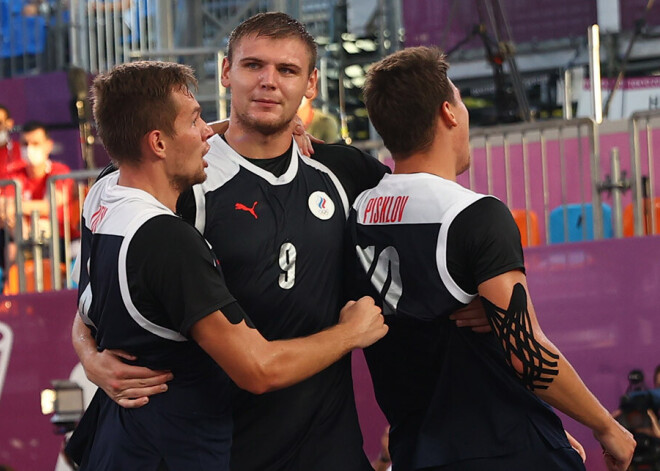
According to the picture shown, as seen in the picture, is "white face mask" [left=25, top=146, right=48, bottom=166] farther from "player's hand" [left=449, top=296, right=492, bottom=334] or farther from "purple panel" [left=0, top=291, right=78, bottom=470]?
"player's hand" [left=449, top=296, right=492, bottom=334]

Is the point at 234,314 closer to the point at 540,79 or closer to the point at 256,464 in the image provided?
the point at 256,464

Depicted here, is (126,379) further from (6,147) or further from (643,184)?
(6,147)

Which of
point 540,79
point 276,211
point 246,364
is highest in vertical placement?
point 540,79

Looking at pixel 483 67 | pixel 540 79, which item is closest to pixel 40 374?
pixel 483 67

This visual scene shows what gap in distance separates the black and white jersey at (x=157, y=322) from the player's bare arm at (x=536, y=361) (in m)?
0.83

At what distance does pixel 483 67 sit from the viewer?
34.0 ft

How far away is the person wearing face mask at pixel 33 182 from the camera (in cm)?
775

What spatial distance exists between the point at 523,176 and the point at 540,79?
3.88 meters

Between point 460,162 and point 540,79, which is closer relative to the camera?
point 460,162

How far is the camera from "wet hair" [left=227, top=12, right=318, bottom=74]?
12.1ft

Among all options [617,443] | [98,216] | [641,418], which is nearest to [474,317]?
[617,443]

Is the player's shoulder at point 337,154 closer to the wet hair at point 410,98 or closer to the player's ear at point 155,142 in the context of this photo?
the wet hair at point 410,98

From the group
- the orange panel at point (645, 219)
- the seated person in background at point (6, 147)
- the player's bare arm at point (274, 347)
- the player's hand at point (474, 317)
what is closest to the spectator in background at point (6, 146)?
the seated person in background at point (6, 147)

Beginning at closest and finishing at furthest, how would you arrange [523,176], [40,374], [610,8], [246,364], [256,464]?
[246,364] → [256,464] → [40,374] → [523,176] → [610,8]
